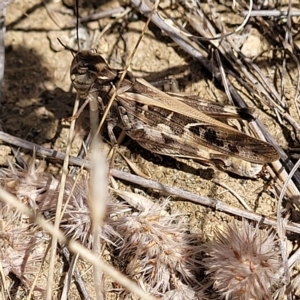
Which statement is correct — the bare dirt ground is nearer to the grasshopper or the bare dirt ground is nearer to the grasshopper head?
the grasshopper

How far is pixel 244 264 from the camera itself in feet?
4.82

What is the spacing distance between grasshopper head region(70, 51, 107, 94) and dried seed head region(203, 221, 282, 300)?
2.28 feet

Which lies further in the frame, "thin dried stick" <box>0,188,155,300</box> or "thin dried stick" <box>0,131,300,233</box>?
"thin dried stick" <box>0,131,300,233</box>

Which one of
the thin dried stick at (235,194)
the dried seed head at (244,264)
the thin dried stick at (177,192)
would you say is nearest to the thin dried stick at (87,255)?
the dried seed head at (244,264)

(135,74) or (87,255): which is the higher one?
(135,74)

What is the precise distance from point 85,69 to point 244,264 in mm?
847

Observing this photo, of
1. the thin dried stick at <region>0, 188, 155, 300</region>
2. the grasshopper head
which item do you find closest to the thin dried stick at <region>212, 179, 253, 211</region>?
the grasshopper head

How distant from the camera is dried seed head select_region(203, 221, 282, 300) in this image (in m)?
1.46

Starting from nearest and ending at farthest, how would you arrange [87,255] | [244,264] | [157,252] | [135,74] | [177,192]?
[87,255]
[244,264]
[157,252]
[177,192]
[135,74]

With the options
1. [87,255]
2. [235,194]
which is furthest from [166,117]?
[87,255]

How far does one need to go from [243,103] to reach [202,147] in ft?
0.89

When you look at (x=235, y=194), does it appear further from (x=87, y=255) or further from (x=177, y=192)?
(x=87, y=255)

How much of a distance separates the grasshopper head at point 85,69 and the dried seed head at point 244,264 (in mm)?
696

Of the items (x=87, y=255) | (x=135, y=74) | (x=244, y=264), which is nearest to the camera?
(x=87, y=255)
